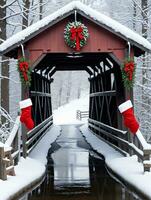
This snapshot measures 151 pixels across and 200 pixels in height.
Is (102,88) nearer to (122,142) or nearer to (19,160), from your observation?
(122,142)

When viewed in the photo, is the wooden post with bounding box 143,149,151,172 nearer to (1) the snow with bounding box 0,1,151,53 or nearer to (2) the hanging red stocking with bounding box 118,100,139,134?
(2) the hanging red stocking with bounding box 118,100,139,134

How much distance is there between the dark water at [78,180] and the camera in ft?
32.0

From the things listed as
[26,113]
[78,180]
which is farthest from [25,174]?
[26,113]

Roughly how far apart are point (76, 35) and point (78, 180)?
481cm

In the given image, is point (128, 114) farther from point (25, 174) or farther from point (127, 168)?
point (25, 174)

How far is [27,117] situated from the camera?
41.6ft

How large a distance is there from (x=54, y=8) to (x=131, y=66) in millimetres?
26299

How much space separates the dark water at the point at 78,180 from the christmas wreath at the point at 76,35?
11.7 feet

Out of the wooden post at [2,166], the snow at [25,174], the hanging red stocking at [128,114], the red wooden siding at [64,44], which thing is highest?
the red wooden siding at [64,44]

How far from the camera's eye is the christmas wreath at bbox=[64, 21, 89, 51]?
1416cm

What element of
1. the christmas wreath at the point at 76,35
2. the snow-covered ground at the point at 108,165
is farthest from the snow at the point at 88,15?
the snow-covered ground at the point at 108,165

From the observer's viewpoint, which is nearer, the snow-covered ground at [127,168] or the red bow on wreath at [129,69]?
the snow-covered ground at [127,168]

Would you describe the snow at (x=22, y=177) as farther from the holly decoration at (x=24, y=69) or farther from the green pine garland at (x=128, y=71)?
the green pine garland at (x=128, y=71)

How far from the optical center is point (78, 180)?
37.3 feet
